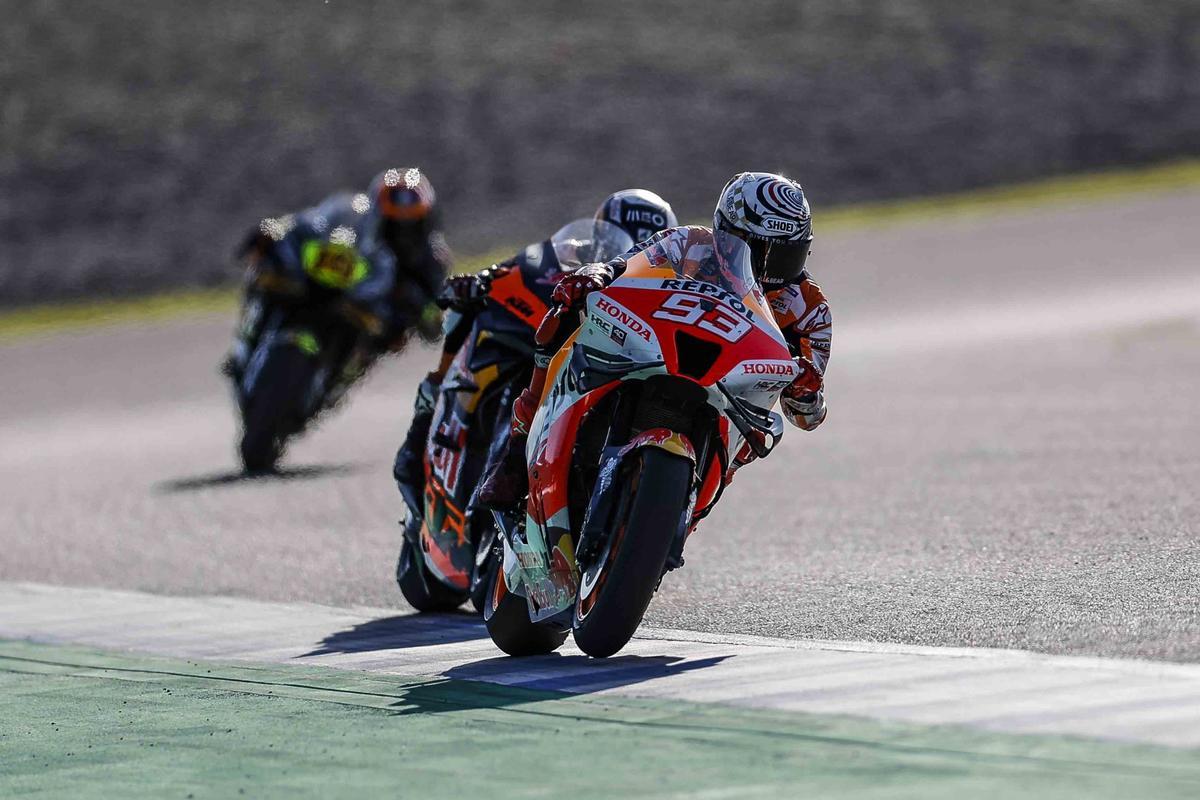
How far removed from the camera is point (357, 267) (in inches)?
544

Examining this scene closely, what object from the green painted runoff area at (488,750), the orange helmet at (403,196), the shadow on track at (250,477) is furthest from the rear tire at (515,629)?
the orange helmet at (403,196)

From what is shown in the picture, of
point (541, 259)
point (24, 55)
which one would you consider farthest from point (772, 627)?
point (24, 55)

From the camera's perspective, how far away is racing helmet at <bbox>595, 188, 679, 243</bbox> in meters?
7.52

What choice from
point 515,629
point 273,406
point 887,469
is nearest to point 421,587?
point 515,629

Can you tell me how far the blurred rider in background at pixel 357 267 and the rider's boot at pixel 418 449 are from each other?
5.44 meters

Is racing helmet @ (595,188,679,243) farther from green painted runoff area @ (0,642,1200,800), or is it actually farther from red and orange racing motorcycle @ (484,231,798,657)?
green painted runoff area @ (0,642,1200,800)

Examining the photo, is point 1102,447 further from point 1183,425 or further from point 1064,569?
point 1064,569

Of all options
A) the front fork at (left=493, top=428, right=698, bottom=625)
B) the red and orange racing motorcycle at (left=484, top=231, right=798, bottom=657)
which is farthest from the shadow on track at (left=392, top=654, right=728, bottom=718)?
the front fork at (left=493, top=428, right=698, bottom=625)

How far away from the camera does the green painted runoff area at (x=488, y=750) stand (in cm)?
438

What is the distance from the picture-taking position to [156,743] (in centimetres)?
561

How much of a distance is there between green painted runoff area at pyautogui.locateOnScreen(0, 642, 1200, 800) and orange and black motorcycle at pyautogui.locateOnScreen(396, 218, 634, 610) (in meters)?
1.30

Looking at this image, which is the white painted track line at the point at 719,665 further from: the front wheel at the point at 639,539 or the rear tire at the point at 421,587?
the front wheel at the point at 639,539

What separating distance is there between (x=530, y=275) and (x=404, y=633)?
4.58ft

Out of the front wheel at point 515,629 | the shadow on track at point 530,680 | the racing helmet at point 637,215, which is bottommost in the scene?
the shadow on track at point 530,680
